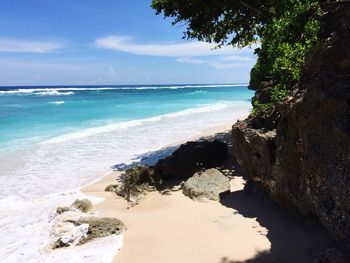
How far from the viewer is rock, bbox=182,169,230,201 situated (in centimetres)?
839

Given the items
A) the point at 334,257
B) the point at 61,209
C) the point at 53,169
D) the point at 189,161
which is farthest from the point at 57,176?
the point at 334,257

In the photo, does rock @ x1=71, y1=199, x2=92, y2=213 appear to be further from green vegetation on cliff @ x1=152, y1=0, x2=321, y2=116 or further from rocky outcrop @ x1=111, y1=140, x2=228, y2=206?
green vegetation on cliff @ x1=152, y1=0, x2=321, y2=116

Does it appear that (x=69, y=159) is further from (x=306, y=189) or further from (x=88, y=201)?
(x=306, y=189)

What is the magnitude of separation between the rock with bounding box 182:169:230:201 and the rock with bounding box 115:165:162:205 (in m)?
1.00

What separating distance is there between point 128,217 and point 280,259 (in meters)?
3.32

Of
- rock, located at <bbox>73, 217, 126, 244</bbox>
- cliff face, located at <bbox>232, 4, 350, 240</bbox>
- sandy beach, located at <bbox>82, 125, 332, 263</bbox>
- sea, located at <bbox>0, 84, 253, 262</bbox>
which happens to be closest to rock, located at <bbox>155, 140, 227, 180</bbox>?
sandy beach, located at <bbox>82, 125, 332, 263</bbox>

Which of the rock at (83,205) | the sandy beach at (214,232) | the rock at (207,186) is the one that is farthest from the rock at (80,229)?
the rock at (207,186)

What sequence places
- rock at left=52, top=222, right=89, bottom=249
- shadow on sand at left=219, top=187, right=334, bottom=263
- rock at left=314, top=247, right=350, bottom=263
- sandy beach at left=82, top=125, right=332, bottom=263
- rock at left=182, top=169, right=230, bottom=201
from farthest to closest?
rock at left=182, top=169, right=230, bottom=201
rock at left=52, top=222, right=89, bottom=249
sandy beach at left=82, top=125, right=332, bottom=263
shadow on sand at left=219, top=187, right=334, bottom=263
rock at left=314, top=247, right=350, bottom=263

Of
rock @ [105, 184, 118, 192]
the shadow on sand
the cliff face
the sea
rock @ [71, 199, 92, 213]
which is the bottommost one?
the sea

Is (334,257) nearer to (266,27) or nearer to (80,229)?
(80,229)

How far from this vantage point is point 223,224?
691 cm

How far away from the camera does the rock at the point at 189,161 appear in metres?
10.3

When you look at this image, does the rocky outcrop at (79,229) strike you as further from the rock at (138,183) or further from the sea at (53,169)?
the rock at (138,183)

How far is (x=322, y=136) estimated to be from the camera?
494 cm
